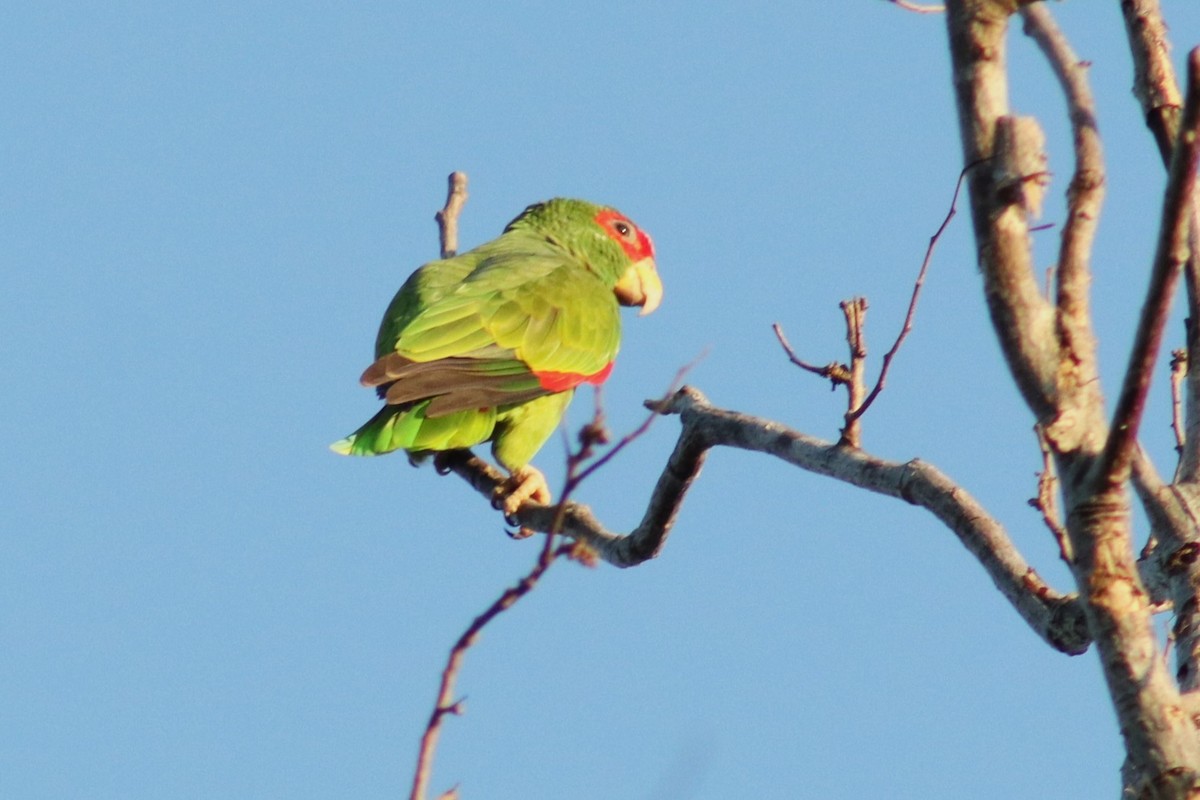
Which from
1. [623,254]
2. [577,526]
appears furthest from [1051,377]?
[623,254]

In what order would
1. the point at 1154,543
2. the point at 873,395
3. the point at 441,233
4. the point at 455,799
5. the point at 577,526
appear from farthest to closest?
the point at 441,233 < the point at 577,526 < the point at 1154,543 < the point at 873,395 < the point at 455,799

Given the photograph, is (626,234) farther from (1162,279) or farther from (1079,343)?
(1162,279)

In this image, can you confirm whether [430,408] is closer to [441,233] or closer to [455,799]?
[441,233]

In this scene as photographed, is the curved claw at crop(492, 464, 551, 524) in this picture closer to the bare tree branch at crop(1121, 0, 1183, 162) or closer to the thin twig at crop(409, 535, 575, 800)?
the bare tree branch at crop(1121, 0, 1183, 162)

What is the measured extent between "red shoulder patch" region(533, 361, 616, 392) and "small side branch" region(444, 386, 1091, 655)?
0.96 m

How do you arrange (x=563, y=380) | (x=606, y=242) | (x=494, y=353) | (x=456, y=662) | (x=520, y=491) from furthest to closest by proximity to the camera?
(x=606, y=242), (x=563, y=380), (x=494, y=353), (x=520, y=491), (x=456, y=662)

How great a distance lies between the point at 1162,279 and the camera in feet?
6.56

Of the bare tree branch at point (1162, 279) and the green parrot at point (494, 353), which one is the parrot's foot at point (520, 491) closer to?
the green parrot at point (494, 353)

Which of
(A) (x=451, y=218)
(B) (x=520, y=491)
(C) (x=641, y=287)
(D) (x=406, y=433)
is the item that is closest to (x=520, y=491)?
(B) (x=520, y=491)

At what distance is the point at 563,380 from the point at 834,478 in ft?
9.24

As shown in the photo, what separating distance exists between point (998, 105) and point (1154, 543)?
1897 mm

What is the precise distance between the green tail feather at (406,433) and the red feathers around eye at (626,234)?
2325 millimetres

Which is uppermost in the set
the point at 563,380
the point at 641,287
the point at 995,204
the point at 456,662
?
the point at 641,287

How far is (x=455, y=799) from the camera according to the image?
1.88 m
